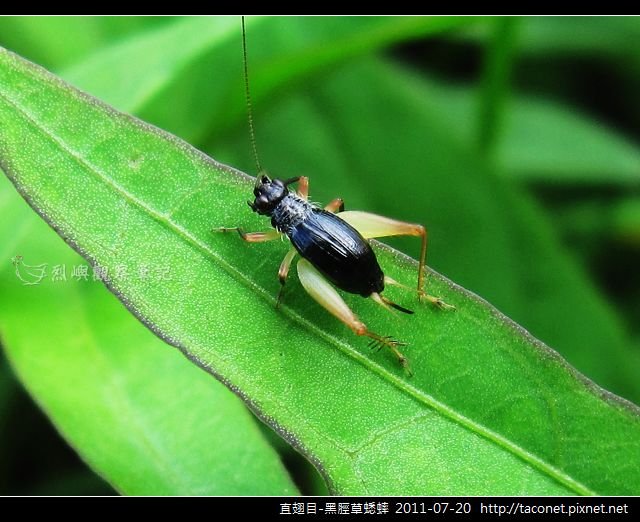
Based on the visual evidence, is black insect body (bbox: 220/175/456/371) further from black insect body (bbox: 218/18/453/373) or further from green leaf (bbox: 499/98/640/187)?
green leaf (bbox: 499/98/640/187)

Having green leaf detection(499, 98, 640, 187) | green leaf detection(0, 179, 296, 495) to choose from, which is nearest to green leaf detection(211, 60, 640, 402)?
green leaf detection(499, 98, 640, 187)

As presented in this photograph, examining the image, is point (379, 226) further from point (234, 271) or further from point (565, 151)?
point (565, 151)

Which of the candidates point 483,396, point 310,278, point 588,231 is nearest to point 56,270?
point 310,278

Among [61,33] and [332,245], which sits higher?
[61,33]

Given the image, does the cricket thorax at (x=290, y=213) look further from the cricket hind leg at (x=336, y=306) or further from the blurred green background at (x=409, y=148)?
the blurred green background at (x=409, y=148)

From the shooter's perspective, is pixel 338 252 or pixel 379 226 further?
pixel 379 226

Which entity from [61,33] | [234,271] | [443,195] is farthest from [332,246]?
[61,33]

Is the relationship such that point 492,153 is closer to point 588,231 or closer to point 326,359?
point 588,231

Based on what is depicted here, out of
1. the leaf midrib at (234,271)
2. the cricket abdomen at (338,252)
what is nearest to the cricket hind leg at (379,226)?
the cricket abdomen at (338,252)
